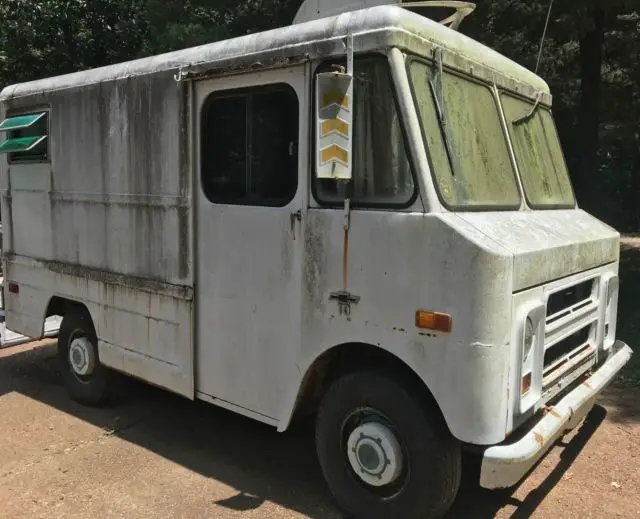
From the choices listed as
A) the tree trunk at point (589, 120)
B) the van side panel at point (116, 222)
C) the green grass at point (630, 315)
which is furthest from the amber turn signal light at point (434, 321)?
the tree trunk at point (589, 120)

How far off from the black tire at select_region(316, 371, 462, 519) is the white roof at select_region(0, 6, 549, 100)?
1.79 metres

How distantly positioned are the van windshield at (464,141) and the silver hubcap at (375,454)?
1.26 meters

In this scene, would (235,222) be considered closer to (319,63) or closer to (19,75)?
(319,63)

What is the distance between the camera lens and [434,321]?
3.12 metres

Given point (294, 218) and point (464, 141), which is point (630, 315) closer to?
point (464, 141)

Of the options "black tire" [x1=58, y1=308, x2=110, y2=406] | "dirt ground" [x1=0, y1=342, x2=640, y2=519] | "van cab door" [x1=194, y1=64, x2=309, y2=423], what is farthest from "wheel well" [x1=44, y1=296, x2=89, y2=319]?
"van cab door" [x1=194, y1=64, x2=309, y2=423]

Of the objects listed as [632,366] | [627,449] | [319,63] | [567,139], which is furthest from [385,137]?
[567,139]

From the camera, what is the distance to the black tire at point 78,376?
5426mm

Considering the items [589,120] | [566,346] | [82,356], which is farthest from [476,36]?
[82,356]

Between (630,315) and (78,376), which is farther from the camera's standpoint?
(630,315)

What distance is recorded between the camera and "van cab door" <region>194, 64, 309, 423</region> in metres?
3.73

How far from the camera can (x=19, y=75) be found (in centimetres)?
1312

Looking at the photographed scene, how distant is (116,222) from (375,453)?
9.13 ft

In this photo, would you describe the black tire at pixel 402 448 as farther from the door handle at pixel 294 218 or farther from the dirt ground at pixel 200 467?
the door handle at pixel 294 218
